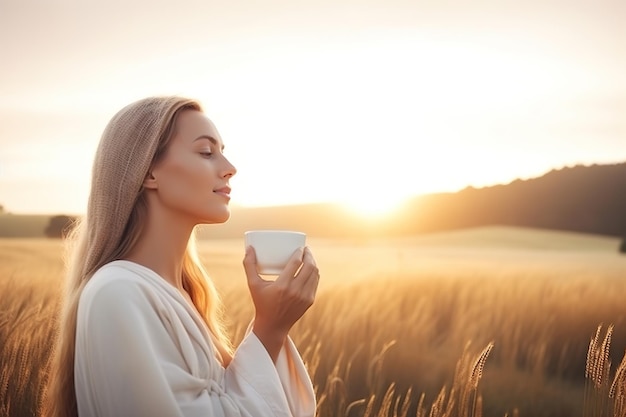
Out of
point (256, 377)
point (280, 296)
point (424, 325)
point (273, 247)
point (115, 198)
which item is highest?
point (115, 198)

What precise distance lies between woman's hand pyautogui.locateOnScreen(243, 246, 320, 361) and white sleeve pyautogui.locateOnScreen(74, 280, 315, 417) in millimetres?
84

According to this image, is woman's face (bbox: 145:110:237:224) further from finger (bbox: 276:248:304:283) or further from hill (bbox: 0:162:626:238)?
hill (bbox: 0:162:626:238)

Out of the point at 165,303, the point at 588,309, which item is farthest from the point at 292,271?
the point at 588,309

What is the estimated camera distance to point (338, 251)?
14.4 ft

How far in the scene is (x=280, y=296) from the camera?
1.55 meters

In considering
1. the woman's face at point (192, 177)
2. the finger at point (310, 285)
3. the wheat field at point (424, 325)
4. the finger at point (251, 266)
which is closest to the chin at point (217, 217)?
the woman's face at point (192, 177)

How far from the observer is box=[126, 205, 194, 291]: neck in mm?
1614

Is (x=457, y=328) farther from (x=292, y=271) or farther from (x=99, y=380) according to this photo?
(x=99, y=380)

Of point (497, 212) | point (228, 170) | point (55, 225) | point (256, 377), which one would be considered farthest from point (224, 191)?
point (497, 212)

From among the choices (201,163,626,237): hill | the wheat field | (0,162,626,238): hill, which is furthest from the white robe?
(201,163,626,237): hill

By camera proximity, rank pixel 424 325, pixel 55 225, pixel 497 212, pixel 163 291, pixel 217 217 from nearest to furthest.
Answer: pixel 163 291
pixel 217 217
pixel 424 325
pixel 55 225
pixel 497 212

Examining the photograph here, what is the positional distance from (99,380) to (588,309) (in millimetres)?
2772

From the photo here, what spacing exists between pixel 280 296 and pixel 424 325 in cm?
215

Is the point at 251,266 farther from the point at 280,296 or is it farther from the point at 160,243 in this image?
the point at 160,243
